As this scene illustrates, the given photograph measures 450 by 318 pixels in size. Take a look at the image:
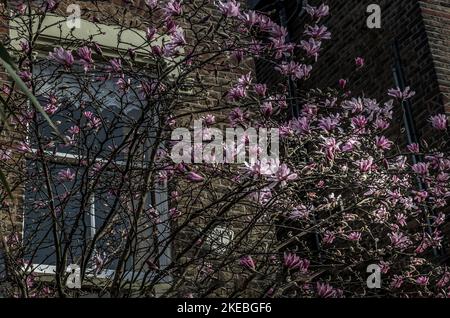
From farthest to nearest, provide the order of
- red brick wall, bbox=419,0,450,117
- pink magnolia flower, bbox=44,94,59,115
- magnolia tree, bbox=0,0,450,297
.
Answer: red brick wall, bbox=419,0,450,117 → pink magnolia flower, bbox=44,94,59,115 → magnolia tree, bbox=0,0,450,297

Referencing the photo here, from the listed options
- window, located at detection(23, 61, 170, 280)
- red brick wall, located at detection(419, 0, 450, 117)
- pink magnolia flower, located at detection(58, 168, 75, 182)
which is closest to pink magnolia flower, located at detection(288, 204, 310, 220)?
window, located at detection(23, 61, 170, 280)

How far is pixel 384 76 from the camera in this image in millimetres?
10195

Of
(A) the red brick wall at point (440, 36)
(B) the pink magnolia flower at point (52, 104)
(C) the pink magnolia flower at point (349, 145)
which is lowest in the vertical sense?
(C) the pink magnolia flower at point (349, 145)

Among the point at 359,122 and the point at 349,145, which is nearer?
the point at 349,145

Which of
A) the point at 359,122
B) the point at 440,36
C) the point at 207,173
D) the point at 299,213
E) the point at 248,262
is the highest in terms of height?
the point at 440,36

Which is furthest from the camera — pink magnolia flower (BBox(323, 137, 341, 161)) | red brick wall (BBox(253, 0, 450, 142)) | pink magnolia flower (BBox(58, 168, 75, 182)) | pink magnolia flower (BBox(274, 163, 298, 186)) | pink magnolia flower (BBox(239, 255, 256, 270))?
red brick wall (BBox(253, 0, 450, 142))

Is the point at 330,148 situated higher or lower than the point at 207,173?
lower

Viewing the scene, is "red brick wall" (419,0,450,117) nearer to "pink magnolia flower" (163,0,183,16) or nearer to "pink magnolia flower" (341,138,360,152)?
"pink magnolia flower" (341,138,360,152)

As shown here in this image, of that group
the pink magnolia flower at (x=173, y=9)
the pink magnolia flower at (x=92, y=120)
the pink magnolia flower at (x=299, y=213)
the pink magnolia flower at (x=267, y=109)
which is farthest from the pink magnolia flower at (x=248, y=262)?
the pink magnolia flower at (x=92, y=120)

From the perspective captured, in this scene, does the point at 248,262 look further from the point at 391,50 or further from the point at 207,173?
the point at 391,50

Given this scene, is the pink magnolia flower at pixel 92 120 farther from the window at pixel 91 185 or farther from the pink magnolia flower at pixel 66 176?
the pink magnolia flower at pixel 66 176

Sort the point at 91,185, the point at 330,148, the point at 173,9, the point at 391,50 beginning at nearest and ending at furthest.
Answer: the point at 330,148, the point at 173,9, the point at 91,185, the point at 391,50

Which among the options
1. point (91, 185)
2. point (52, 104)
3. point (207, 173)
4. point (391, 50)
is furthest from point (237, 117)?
point (391, 50)
